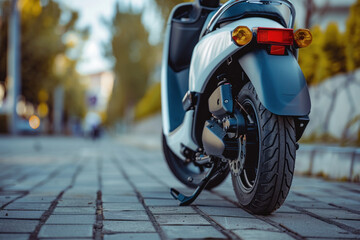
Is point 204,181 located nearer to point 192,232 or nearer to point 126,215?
point 126,215

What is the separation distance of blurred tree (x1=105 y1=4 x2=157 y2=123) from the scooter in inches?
1111

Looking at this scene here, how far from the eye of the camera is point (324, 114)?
23.8ft

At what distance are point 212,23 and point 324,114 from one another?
4822 mm

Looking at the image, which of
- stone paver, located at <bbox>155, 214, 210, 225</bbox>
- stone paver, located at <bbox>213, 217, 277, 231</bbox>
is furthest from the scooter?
stone paver, located at <bbox>155, 214, 210, 225</bbox>

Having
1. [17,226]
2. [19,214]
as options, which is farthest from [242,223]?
[19,214]

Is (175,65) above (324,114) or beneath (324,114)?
above

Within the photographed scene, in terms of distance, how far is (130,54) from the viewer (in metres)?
33.1

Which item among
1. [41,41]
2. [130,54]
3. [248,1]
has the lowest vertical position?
[248,1]

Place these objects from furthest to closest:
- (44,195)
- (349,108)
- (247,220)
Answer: (349,108) → (44,195) → (247,220)

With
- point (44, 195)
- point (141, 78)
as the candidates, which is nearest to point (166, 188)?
point (44, 195)

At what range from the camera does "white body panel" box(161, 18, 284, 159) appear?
2.61m

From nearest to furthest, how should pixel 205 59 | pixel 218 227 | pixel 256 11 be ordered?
pixel 218 227 < pixel 256 11 < pixel 205 59

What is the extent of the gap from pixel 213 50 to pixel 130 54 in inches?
1213

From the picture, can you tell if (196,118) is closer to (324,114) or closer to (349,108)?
(349,108)
